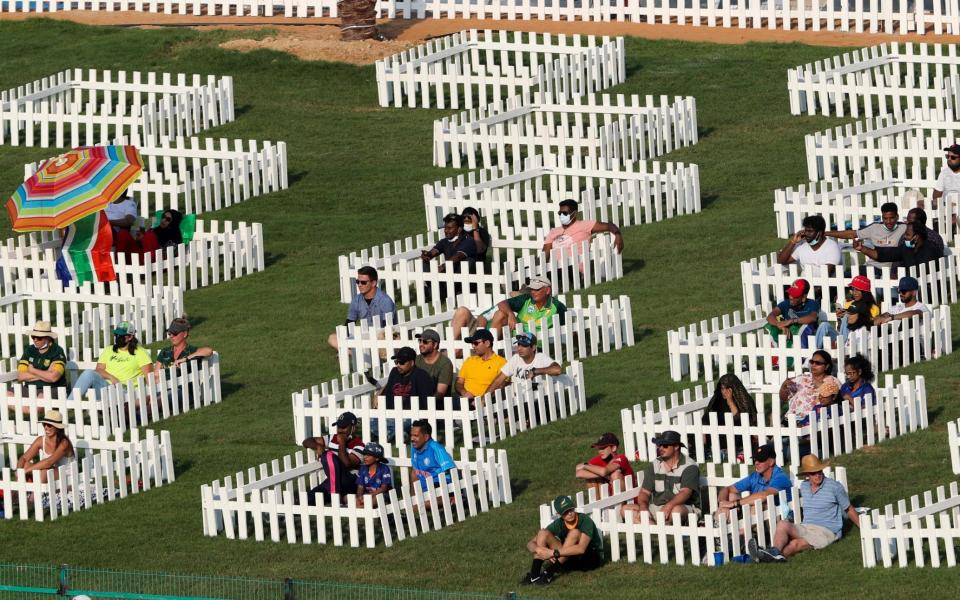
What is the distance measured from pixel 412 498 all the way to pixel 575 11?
21.9 metres

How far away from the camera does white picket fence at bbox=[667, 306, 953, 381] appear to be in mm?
28641

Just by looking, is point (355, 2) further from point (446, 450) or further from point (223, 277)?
point (446, 450)

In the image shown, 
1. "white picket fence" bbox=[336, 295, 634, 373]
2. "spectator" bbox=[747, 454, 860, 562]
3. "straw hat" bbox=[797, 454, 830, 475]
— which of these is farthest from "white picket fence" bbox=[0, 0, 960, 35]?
"spectator" bbox=[747, 454, 860, 562]

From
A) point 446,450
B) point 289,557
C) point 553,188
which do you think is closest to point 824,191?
point 553,188

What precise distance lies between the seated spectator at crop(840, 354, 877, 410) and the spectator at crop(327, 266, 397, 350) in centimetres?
644

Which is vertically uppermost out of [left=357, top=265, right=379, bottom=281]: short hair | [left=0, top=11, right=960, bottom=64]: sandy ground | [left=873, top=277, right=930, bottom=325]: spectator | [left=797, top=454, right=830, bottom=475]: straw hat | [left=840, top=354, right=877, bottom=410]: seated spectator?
[left=0, top=11, right=960, bottom=64]: sandy ground

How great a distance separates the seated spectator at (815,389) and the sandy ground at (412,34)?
55.4ft

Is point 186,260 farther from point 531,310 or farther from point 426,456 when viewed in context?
point 426,456

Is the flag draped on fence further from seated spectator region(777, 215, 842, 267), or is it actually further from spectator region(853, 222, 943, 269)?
spectator region(853, 222, 943, 269)

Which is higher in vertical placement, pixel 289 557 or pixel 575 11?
pixel 575 11

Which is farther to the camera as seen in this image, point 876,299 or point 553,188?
point 553,188

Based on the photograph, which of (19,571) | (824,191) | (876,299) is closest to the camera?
(19,571)

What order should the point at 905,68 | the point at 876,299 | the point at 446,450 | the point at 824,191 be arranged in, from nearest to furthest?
the point at 446,450 < the point at 876,299 < the point at 824,191 < the point at 905,68

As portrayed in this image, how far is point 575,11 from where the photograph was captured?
45.8m
